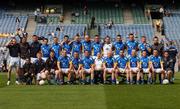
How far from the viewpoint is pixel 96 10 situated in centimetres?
4909

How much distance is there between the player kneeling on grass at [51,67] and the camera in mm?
19781

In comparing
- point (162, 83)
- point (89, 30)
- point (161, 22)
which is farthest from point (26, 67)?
point (161, 22)

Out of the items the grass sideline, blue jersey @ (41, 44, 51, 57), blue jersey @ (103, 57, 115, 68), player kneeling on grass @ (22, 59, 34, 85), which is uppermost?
blue jersey @ (41, 44, 51, 57)

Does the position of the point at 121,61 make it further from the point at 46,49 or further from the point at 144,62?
the point at 46,49

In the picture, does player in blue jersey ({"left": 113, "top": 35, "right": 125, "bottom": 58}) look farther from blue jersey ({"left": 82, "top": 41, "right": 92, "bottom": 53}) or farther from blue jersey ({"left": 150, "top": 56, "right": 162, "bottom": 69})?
blue jersey ({"left": 150, "top": 56, "right": 162, "bottom": 69})

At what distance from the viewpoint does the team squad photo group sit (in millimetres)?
19750

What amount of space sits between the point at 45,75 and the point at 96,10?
98.6ft

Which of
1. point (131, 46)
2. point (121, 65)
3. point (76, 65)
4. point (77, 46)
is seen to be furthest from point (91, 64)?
point (131, 46)

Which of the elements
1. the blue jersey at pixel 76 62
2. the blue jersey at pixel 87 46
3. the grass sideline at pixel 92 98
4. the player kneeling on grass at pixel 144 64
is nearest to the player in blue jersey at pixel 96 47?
the blue jersey at pixel 87 46

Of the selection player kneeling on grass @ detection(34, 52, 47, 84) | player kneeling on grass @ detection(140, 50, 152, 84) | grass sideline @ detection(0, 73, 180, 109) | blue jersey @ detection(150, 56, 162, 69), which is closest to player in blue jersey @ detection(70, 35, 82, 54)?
player kneeling on grass @ detection(34, 52, 47, 84)

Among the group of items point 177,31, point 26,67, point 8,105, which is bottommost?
point 8,105

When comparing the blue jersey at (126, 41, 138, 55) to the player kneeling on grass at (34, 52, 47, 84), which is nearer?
the player kneeling on grass at (34, 52, 47, 84)

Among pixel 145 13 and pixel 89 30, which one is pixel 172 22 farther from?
pixel 89 30

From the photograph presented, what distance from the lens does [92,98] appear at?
14.1 m
